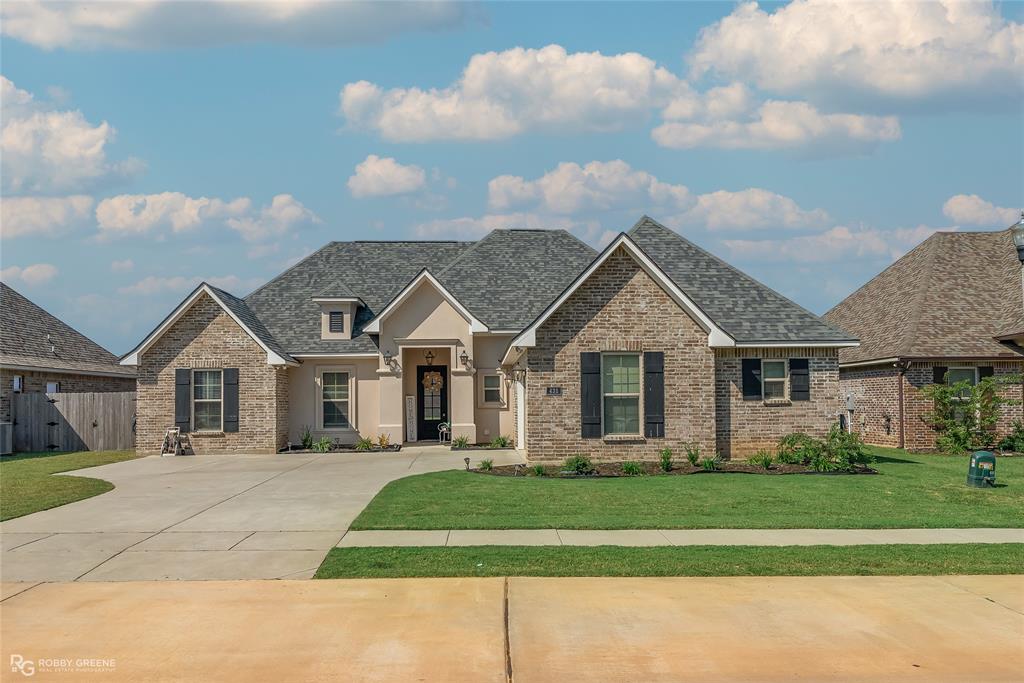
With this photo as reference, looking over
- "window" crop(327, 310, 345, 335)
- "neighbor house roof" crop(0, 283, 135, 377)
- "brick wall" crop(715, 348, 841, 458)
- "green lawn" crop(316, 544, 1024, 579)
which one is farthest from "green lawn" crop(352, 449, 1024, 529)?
"neighbor house roof" crop(0, 283, 135, 377)

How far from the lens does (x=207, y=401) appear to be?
24.6 meters

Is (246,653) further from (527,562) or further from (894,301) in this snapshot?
(894,301)

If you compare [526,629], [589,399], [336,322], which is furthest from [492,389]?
[526,629]

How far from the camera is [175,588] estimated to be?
27.8 ft

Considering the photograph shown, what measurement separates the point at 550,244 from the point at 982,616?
23650 mm

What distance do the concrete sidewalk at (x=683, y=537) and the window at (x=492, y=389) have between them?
48.7 ft

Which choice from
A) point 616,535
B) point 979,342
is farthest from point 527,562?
point 979,342

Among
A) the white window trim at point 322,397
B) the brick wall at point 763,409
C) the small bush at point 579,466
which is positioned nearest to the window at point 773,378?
the brick wall at point 763,409

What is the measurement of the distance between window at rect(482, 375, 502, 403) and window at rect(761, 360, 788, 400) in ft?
29.4

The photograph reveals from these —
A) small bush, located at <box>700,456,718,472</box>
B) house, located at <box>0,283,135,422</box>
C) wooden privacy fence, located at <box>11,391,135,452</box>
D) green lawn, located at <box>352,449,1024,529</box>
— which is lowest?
green lawn, located at <box>352,449,1024,529</box>

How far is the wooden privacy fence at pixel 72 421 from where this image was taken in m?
27.5

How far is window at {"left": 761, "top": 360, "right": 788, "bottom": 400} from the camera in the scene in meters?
20.5

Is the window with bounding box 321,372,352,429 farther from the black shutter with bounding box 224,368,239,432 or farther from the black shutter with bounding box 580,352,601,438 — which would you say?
the black shutter with bounding box 580,352,601,438

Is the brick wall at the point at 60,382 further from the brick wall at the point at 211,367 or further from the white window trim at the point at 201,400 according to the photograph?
the white window trim at the point at 201,400
